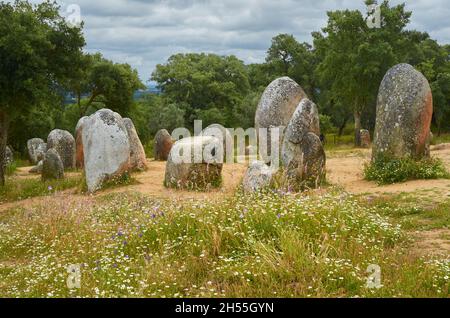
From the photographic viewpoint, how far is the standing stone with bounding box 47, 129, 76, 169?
26203 mm

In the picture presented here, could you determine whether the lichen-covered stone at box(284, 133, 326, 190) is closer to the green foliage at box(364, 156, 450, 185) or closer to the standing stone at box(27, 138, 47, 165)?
the green foliage at box(364, 156, 450, 185)

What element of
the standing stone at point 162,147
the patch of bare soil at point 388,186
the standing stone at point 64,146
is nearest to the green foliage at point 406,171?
the patch of bare soil at point 388,186

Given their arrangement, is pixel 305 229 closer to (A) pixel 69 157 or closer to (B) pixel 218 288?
(B) pixel 218 288

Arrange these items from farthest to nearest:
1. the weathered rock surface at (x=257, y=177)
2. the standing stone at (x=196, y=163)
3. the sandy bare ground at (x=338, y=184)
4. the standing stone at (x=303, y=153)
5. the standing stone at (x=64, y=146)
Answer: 1. the standing stone at (x=64, y=146)
2. the standing stone at (x=196, y=163)
3. the standing stone at (x=303, y=153)
4. the weathered rock surface at (x=257, y=177)
5. the sandy bare ground at (x=338, y=184)

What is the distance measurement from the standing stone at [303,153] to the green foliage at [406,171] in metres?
1.65

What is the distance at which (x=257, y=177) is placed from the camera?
1428cm

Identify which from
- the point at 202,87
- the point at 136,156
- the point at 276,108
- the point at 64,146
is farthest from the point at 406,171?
the point at 202,87

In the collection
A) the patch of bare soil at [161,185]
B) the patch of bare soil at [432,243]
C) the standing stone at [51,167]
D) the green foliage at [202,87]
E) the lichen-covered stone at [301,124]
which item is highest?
the green foliage at [202,87]

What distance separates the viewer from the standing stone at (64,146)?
2620 cm

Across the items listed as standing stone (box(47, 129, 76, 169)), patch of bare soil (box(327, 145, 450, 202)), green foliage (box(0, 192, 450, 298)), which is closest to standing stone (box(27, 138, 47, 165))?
standing stone (box(47, 129, 76, 169))

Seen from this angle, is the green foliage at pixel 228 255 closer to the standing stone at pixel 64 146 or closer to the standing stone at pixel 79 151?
the standing stone at pixel 64 146

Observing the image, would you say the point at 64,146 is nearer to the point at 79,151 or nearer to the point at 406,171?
the point at 79,151

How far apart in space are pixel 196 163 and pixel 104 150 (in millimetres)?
3304

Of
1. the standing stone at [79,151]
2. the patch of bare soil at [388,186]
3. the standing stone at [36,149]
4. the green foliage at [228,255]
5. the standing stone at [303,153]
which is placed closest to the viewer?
the green foliage at [228,255]
